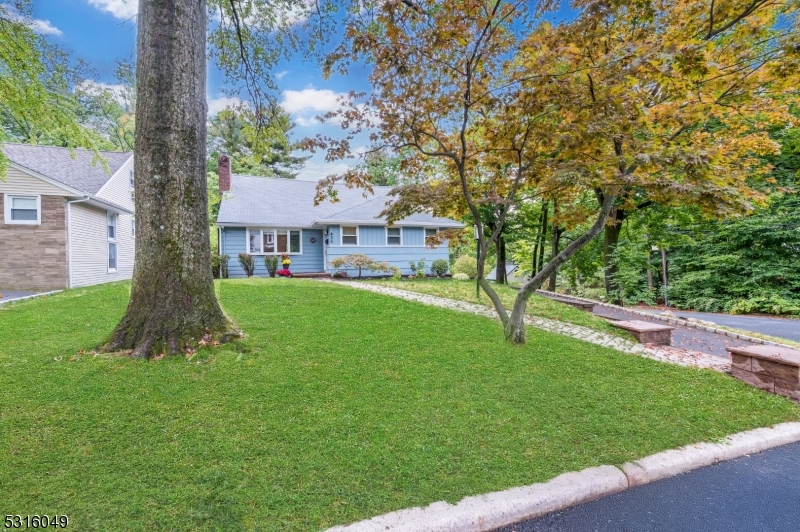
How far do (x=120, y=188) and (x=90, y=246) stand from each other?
140 inches

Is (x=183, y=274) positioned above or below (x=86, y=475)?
above

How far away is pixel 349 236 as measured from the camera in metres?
16.2

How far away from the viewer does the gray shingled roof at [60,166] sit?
11844 millimetres

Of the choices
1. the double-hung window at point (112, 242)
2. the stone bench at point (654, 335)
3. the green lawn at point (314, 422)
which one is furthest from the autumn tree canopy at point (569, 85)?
the double-hung window at point (112, 242)

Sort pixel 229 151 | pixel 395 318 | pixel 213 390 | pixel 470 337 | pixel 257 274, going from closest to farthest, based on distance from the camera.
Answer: pixel 213 390
pixel 470 337
pixel 395 318
pixel 257 274
pixel 229 151

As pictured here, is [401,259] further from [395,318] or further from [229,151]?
[229,151]

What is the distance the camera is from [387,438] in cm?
268

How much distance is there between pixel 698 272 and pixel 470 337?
1191 centimetres

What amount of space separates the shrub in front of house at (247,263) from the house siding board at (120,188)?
16.2 feet

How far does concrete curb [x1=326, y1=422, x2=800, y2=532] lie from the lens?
192 cm

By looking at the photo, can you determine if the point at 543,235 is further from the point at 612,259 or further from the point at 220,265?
the point at 220,265

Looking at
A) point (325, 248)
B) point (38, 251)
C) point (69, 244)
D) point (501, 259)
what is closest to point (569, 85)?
point (501, 259)

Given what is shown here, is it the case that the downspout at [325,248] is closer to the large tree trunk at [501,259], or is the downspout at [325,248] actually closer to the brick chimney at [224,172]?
the brick chimney at [224,172]

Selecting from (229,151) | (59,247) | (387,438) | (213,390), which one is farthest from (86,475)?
(229,151)
